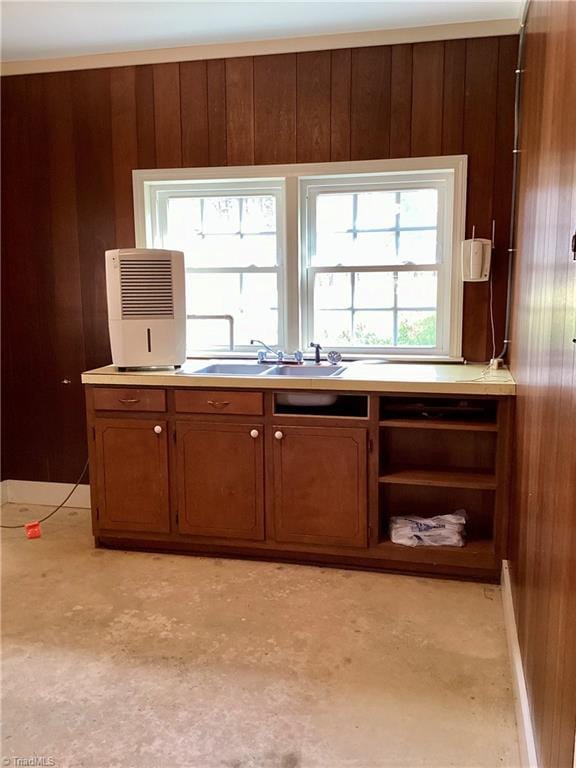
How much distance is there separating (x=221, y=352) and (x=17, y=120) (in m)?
1.76

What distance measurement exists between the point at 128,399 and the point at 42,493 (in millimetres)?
1233

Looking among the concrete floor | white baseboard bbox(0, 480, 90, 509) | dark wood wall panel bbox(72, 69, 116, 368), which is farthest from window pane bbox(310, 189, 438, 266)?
white baseboard bbox(0, 480, 90, 509)

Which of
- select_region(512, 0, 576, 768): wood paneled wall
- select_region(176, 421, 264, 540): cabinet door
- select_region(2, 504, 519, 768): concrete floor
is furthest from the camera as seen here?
select_region(176, 421, 264, 540): cabinet door

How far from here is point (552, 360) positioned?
1493mm

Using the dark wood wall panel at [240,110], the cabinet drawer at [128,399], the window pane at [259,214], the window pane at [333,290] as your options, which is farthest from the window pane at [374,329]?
the cabinet drawer at [128,399]

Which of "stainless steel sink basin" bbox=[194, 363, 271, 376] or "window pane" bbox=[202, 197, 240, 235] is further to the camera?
"window pane" bbox=[202, 197, 240, 235]

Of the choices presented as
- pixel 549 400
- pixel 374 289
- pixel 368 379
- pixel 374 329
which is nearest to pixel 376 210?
pixel 374 289

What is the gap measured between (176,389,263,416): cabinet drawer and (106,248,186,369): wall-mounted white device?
274 millimetres

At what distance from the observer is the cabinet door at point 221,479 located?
287 centimetres

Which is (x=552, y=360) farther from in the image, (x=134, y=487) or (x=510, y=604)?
(x=134, y=487)

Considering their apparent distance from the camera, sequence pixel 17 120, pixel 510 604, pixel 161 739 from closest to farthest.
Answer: pixel 161 739 → pixel 510 604 → pixel 17 120

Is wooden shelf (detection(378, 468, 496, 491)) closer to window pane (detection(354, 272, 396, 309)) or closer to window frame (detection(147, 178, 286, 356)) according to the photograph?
window pane (detection(354, 272, 396, 309))

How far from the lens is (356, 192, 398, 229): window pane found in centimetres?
325

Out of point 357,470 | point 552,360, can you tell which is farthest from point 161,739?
point 552,360
